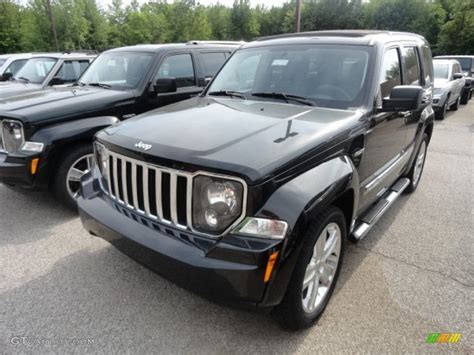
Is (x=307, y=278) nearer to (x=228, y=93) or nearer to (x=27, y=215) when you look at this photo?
(x=228, y=93)

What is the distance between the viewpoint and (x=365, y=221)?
3.17 meters

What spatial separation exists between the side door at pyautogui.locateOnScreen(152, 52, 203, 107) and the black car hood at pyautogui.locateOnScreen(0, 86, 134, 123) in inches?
20.2

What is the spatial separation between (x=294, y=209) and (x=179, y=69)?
13.4ft

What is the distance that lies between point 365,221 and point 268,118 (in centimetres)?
130

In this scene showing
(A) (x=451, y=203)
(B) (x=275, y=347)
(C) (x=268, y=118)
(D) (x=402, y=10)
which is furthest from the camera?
(D) (x=402, y=10)

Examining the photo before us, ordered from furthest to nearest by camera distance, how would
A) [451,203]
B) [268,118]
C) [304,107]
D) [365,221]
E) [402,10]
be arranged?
1. [402,10]
2. [451,203]
3. [365,221]
4. [304,107]
5. [268,118]

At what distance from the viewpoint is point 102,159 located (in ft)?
9.25

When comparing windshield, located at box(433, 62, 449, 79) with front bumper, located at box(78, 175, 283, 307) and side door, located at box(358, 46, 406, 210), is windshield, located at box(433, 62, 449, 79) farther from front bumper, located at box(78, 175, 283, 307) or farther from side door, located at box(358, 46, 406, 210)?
front bumper, located at box(78, 175, 283, 307)

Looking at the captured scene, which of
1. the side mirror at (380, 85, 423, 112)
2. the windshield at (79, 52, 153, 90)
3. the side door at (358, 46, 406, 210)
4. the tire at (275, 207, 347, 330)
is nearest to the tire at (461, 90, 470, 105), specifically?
the side door at (358, 46, 406, 210)

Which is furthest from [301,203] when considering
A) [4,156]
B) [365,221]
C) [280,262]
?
[4,156]

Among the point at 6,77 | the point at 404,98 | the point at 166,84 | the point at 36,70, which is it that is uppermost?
the point at 404,98

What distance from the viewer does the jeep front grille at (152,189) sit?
83.5 inches

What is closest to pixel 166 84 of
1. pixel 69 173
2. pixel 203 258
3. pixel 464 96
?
pixel 69 173

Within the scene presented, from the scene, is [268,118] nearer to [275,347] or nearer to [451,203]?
[275,347]
